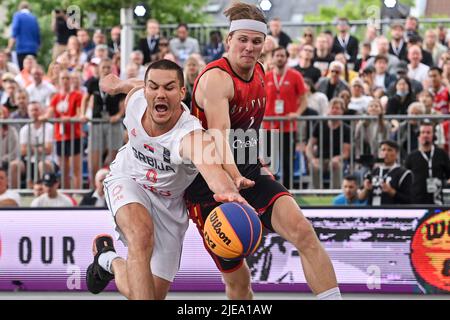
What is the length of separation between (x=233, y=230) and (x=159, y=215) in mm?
1257

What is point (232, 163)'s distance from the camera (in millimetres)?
8531

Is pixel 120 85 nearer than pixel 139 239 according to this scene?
No

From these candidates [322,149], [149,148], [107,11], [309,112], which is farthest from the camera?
[107,11]

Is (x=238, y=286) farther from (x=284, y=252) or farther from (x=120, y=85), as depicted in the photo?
(x=284, y=252)

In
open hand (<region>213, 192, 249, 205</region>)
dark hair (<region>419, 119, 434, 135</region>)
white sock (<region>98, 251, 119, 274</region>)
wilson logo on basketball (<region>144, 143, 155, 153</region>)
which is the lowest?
white sock (<region>98, 251, 119, 274</region>)

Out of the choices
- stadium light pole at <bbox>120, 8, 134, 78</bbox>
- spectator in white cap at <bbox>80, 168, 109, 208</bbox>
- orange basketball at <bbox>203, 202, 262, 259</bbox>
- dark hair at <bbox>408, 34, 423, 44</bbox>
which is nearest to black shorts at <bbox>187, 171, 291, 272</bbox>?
orange basketball at <bbox>203, 202, 262, 259</bbox>

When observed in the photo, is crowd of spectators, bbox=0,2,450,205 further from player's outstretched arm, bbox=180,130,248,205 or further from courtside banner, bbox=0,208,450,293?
player's outstretched arm, bbox=180,130,248,205

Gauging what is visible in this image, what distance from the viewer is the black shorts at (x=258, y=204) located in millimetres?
9156

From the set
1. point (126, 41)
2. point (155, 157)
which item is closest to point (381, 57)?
point (126, 41)

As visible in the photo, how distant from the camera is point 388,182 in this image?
14.5 meters

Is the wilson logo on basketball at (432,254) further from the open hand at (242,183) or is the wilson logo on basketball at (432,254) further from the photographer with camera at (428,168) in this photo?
the open hand at (242,183)

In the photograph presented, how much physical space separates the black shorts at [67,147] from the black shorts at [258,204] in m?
6.83

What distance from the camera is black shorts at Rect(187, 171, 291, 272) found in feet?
30.0

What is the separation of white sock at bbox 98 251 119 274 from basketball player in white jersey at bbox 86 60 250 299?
0.32 ft
